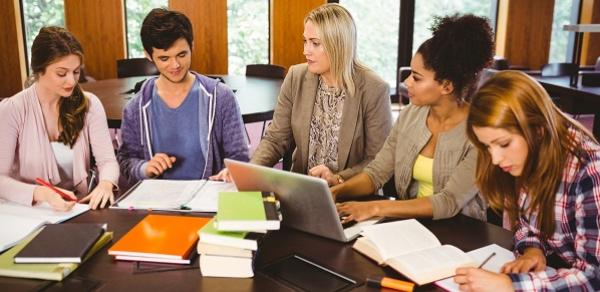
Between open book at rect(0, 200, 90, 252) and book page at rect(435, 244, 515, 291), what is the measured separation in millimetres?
1092

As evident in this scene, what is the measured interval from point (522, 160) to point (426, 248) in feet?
1.05

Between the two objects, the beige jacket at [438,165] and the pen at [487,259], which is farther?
the beige jacket at [438,165]

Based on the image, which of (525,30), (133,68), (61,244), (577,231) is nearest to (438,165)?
(577,231)

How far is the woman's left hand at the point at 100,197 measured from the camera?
1.68m

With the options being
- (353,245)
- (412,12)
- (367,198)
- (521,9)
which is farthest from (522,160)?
(521,9)

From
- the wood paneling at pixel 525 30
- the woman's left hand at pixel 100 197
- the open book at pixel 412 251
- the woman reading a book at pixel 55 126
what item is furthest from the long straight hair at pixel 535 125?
the wood paneling at pixel 525 30

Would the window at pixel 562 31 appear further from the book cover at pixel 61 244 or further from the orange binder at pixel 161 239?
the book cover at pixel 61 244

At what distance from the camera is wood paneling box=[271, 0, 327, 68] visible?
262 inches

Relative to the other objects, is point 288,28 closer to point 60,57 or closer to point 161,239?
point 60,57

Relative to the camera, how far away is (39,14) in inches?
233

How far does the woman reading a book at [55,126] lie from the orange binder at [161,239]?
46 cm

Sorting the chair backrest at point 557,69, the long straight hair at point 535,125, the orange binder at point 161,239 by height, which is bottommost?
the orange binder at point 161,239

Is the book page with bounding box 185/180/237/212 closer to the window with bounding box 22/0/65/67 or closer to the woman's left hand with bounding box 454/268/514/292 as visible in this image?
the woman's left hand with bounding box 454/268/514/292

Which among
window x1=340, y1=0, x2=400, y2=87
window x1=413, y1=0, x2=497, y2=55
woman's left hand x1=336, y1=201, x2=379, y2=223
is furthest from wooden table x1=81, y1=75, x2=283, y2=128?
window x1=413, y1=0, x2=497, y2=55
